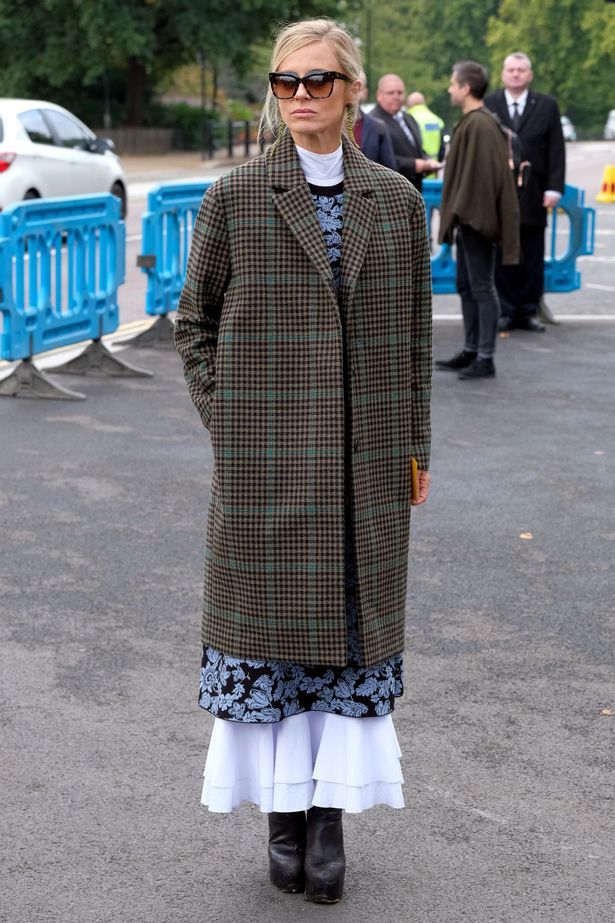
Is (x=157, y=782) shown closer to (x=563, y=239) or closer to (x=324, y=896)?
(x=324, y=896)

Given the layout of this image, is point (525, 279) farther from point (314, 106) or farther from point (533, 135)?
point (314, 106)

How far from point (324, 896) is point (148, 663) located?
1713mm

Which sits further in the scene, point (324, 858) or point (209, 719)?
point (209, 719)

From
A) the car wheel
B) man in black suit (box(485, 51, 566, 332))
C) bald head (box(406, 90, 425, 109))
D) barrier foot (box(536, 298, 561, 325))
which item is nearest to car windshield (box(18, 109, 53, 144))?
the car wheel

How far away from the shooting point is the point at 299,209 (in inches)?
136

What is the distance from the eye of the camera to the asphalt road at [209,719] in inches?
146

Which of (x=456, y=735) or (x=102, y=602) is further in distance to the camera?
(x=102, y=602)

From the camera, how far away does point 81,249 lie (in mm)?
10367

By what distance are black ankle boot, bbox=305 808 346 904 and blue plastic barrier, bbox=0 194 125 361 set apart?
6.21 metres

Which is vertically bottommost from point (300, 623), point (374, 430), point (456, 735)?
point (456, 735)

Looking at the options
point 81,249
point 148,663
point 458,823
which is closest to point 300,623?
point 458,823

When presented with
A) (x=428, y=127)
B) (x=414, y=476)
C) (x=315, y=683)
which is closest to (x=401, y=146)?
(x=414, y=476)

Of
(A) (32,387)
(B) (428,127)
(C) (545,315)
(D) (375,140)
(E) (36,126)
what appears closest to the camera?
(A) (32,387)

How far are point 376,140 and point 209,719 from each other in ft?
24.4
